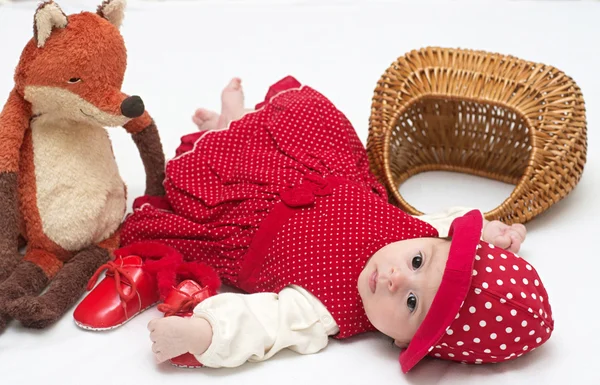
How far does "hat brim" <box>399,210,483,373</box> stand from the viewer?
1.17 m

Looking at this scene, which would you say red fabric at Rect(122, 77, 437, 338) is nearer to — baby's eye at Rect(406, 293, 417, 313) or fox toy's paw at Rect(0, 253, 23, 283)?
baby's eye at Rect(406, 293, 417, 313)

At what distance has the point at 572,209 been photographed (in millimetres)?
1775

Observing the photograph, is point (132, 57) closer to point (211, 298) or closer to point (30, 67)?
point (30, 67)

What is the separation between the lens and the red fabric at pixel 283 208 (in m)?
1.41

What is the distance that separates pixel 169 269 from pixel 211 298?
0.52 ft

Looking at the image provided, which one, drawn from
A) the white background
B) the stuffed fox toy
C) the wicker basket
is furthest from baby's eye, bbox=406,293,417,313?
the stuffed fox toy

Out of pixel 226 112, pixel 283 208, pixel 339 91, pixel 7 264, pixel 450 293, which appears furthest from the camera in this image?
pixel 339 91

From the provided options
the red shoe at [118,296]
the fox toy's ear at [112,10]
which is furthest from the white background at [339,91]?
the fox toy's ear at [112,10]

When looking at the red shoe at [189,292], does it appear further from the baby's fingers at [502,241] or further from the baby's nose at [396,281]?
the baby's fingers at [502,241]

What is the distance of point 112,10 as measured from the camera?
1412 millimetres

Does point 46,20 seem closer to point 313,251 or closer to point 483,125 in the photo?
point 313,251

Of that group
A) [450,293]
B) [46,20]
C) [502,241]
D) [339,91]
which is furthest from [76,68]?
[339,91]

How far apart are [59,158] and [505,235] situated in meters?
0.91

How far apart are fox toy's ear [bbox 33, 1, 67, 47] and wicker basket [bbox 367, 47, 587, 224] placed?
30.9 inches
